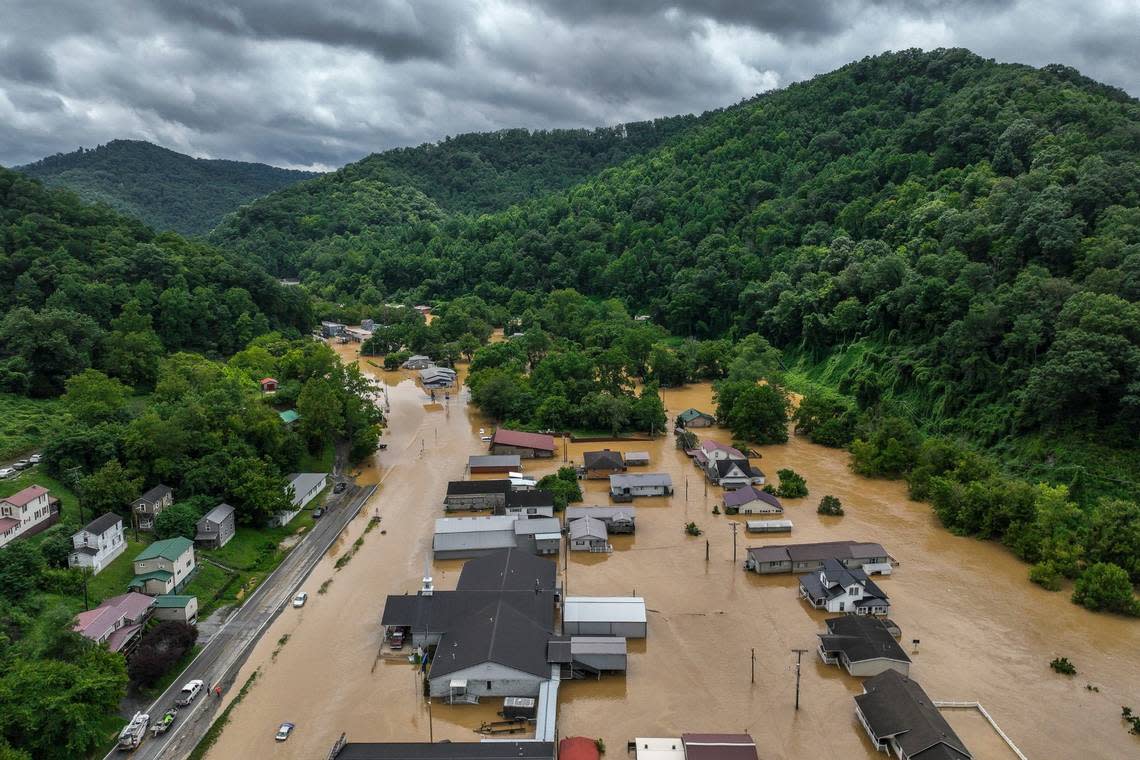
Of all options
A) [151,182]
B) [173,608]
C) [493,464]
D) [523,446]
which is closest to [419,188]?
[151,182]

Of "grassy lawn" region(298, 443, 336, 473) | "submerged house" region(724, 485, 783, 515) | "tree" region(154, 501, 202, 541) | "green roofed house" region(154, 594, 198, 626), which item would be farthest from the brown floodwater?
"grassy lawn" region(298, 443, 336, 473)

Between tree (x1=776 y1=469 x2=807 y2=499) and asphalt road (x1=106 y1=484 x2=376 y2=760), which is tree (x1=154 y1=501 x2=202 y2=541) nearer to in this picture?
asphalt road (x1=106 y1=484 x2=376 y2=760)

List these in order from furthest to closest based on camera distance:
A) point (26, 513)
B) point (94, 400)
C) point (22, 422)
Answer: point (22, 422)
point (94, 400)
point (26, 513)

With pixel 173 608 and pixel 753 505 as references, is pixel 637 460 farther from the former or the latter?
pixel 173 608

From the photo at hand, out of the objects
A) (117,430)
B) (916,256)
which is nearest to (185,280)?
(117,430)

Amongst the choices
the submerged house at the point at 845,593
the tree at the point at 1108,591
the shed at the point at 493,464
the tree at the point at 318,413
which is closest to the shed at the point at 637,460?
the shed at the point at 493,464

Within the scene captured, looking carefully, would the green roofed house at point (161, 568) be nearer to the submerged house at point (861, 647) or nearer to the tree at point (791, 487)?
the submerged house at point (861, 647)

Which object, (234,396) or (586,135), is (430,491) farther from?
(586,135)
